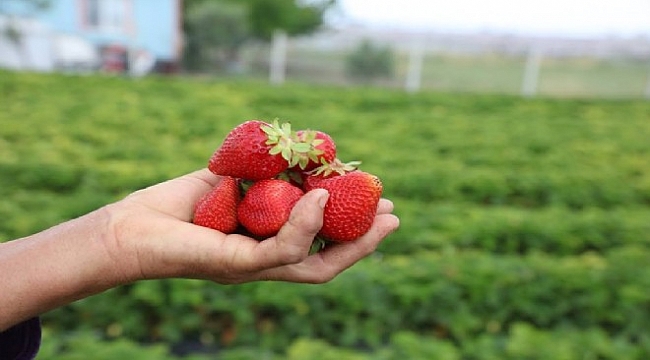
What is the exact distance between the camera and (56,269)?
1323 mm

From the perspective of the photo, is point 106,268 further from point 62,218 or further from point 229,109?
point 229,109

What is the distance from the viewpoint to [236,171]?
158 centimetres

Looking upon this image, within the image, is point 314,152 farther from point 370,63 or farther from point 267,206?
point 370,63

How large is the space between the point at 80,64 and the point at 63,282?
16.1 m

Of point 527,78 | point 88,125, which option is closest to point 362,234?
point 88,125

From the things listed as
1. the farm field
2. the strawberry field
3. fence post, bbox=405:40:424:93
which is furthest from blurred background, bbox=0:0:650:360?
the farm field

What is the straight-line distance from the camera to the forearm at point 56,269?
4.23 ft

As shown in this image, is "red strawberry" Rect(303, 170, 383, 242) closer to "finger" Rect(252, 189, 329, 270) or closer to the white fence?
"finger" Rect(252, 189, 329, 270)

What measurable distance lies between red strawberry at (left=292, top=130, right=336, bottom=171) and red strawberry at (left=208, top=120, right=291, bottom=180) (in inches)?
1.6

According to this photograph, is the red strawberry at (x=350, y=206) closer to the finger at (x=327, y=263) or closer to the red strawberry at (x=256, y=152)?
the finger at (x=327, y=263)

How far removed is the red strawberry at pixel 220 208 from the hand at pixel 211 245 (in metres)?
0.05

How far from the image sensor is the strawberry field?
3246 mm

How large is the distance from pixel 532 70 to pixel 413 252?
13051 millimetres

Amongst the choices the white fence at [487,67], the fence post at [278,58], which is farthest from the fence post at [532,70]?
the fence post at [278,58]
